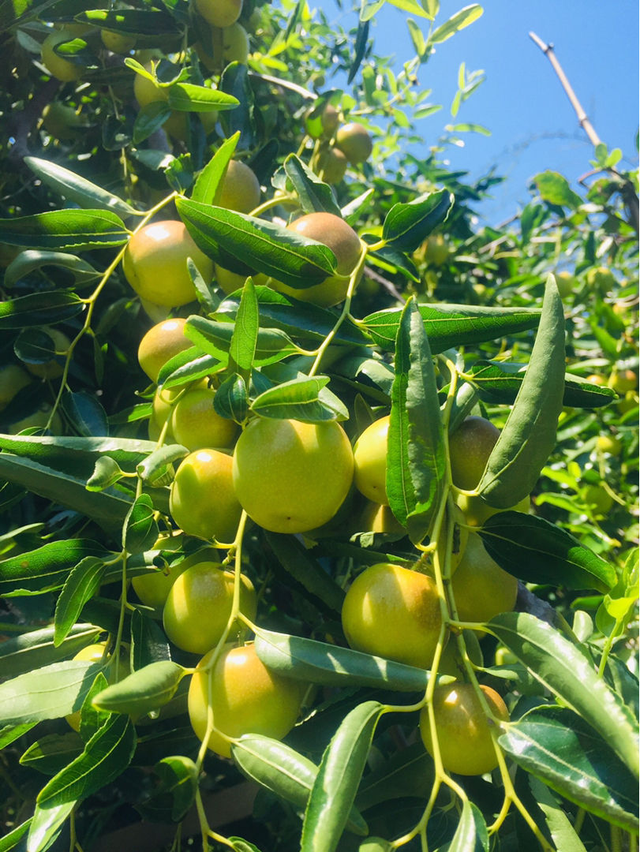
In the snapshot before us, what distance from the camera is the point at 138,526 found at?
0.78m

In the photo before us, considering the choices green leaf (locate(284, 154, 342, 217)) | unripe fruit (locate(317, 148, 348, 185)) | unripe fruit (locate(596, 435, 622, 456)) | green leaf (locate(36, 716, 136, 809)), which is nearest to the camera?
green leaf (locate(36, 716, 136, 809))

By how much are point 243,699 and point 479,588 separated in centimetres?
33

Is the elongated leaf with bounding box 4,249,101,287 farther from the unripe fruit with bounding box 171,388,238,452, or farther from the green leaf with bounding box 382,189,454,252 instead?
the green leaf with bounding box 382,189,454,252

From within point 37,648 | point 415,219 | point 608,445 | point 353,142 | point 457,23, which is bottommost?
point 608,445

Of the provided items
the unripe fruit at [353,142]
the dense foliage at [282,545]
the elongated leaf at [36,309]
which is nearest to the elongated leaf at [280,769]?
the dense foliage at [282,545]

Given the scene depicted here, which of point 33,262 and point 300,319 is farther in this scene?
point 33,262

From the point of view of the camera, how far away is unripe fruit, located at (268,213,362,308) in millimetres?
961

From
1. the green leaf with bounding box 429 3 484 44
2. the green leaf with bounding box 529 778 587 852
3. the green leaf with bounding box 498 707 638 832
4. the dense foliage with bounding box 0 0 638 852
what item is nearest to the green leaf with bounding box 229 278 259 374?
the dense foliage with bounding box 0 0 638 852

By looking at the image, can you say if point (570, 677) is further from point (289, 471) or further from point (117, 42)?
point (117, 42)

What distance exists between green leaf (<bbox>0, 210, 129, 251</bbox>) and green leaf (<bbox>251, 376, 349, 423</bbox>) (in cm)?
56

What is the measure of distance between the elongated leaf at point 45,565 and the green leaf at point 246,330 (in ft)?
1.06

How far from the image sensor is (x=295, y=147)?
6.96ft

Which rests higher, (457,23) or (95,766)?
(457,23)

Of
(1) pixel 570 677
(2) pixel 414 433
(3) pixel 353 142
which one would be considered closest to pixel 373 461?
(2) pixel 414 433
